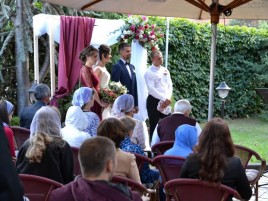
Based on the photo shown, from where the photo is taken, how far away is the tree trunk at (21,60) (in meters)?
10.0

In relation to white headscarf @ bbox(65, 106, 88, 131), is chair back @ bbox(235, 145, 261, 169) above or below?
below

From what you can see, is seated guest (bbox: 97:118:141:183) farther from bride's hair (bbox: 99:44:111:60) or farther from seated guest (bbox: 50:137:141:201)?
bride's hair (bbox: 99:44:111:60)

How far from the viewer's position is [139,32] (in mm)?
8070

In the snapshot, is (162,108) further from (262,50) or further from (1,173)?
(262,50)

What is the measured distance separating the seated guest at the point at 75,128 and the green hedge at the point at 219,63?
7.55 m

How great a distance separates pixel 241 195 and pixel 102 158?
58.0 inches

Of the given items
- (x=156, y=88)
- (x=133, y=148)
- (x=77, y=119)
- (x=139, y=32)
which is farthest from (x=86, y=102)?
(x=139, y=32)

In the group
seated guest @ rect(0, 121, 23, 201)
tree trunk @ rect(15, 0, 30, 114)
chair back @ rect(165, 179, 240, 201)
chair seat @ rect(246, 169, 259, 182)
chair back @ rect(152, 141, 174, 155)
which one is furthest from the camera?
tree trunk @ rect(15, 0, 30, 114)

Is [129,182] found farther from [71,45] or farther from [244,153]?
[71,45]

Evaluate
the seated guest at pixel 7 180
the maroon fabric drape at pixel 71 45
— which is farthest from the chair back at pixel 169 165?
the maroon fabric drape at pixel 71 45

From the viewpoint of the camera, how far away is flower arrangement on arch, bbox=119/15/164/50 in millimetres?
8039

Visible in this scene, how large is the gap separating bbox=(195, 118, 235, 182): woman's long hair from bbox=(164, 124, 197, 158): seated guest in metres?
0.51

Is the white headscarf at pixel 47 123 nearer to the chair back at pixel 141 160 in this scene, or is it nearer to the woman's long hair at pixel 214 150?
the chair back at pixel 141 160

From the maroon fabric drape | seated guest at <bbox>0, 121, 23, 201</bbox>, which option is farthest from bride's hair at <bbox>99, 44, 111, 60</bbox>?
seated guest at <bbox>0, 121, 23, 201</bbox>
